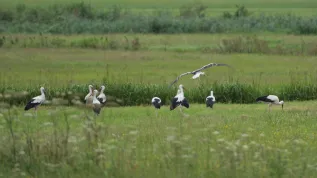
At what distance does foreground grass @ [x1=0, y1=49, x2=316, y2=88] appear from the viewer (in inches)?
1257

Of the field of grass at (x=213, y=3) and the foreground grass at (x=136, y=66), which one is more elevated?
the foreground grass at (x=136, y=66)

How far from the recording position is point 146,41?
49.2 metres

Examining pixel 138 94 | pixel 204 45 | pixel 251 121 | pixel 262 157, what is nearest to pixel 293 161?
pixel 262 157

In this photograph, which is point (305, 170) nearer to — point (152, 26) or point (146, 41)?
point (146, 41)

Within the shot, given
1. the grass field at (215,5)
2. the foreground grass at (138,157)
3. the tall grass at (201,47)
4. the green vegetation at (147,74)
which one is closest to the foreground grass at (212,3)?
the grass field at (215,5)

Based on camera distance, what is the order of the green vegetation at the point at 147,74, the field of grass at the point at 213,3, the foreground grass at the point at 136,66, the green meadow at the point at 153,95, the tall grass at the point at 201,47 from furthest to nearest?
1. the field of grass at the point at 213,3
2. the tall grass at the point at 201,47
3. the foreground grass at the point at 136,66
4. the green vegetation at the point at 147,74
5. the green meadow at the point at 153,95

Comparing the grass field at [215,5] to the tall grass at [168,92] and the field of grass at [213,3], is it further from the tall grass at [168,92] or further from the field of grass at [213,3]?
the tall grass at [168,92]

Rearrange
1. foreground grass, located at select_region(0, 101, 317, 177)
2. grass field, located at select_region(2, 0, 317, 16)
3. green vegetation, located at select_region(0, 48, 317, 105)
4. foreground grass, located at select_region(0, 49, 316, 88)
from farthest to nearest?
grass field, located at select_region(2, 0, 317, 16), foreground grass, located at select_region(0, 49, 316, 88), green vegetation, located at select_region(0, 48, 317, 105), foreground grass, located at select_region(0, 101, 317, 177)

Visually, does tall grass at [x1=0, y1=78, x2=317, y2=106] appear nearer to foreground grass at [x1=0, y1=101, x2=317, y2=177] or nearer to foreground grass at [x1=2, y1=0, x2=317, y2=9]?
foreground grass at [x1=0, y1=101, x2=317, y2=177]

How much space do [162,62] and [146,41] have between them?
1064 cm

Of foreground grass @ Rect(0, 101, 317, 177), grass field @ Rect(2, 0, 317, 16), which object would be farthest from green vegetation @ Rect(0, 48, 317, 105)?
grass field @ Rect(2, 0, 317, 16)

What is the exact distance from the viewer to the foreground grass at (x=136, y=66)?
31.9 m

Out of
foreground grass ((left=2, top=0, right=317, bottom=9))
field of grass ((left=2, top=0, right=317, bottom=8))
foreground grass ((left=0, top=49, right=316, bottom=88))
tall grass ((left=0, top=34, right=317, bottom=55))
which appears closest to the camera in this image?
foreground grass ((left=0, top=49, right=316, bottom=88))

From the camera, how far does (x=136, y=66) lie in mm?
37312
